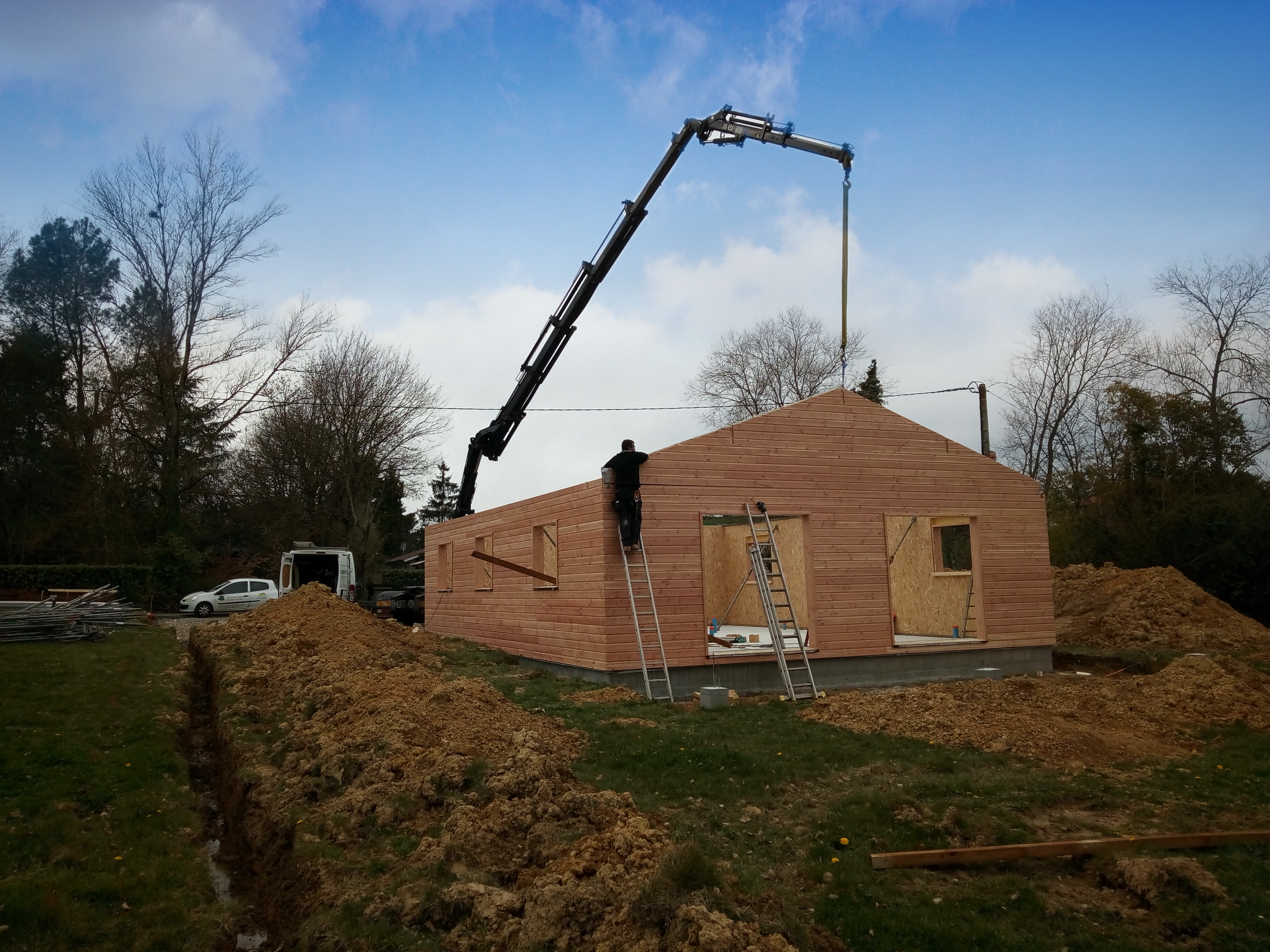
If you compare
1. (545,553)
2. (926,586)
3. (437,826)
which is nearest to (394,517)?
(545,553)

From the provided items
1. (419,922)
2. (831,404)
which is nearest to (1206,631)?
(831,404)

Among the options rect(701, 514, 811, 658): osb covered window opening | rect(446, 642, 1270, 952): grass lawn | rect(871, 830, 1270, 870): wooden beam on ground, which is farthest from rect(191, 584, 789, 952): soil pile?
rect(701, 514, 811, 658): osb covered window opening

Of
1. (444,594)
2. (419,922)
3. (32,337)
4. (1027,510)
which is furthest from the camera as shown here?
(32,337)

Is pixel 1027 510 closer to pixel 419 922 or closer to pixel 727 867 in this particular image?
pixel 727 867

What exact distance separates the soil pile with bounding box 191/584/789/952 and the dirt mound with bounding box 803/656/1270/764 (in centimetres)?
337

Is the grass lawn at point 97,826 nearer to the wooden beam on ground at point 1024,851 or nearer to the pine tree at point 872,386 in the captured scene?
the wooden beam on ground at point 1024,851

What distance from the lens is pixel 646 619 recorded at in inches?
435

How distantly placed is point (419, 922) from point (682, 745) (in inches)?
138

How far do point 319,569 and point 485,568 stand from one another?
10901mm

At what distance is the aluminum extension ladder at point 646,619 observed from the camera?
35.6 ft

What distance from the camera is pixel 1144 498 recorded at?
22703 mm

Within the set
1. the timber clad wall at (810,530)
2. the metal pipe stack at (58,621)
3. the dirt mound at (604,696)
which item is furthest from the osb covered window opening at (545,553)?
the metal pipe stack at (58,621)

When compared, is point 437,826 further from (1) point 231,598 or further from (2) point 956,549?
(2) point 956,549

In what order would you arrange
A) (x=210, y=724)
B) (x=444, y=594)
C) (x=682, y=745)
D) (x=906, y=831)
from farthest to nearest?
1. (x=444, y=594)
2. (x=210, y=724)
3. (x=682, y=745)
4. (x=906, y=831)
